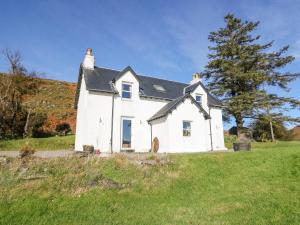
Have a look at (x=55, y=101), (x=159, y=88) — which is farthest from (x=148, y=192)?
(x=55, y=101)

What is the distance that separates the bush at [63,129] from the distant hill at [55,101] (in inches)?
28.4

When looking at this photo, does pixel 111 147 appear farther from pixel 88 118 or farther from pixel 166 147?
pixel 166 147

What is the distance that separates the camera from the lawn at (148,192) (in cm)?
664

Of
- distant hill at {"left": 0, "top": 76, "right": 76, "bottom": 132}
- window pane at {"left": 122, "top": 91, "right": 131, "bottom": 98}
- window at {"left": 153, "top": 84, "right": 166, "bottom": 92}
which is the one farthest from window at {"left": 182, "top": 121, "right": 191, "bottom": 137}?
distant hill at {"left": 0, "top": 76, "right": 76, "bottom": 132}

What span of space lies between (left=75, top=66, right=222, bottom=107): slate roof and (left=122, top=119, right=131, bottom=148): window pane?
3.32 m

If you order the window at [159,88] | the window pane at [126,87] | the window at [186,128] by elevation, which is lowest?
the window at [186,128]

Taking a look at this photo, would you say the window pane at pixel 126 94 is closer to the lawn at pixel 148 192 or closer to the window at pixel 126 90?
the window at pixel 126 90

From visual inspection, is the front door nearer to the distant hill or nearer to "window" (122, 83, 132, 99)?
"window" (122, 83, 132, 99)

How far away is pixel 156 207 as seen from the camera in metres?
7.74

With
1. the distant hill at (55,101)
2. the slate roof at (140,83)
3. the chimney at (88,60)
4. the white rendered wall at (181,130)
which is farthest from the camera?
the distant hill at (55,101)

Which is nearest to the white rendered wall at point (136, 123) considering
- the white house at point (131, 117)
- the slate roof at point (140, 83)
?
the white house at point (131, 117)

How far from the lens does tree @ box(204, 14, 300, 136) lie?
30.6 m

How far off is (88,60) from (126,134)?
9.24 meters

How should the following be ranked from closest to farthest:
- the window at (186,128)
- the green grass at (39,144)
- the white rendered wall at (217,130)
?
1. the green grass at (39,144)
2. the window at (186,128)
3. the white rendered wall at (217,130)
